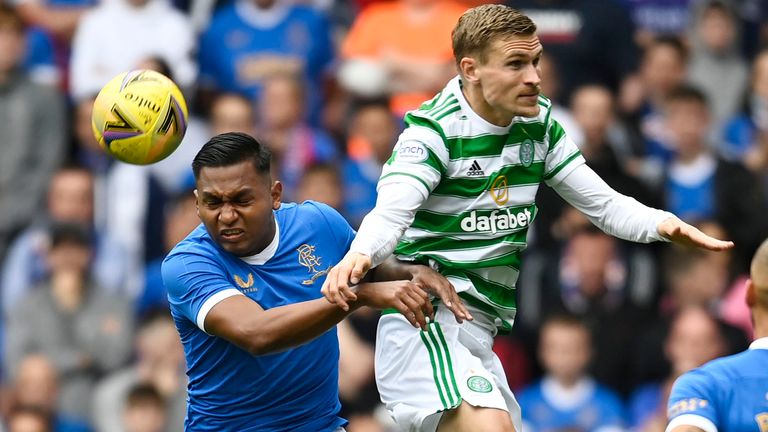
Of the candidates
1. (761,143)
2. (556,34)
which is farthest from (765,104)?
(556,34)

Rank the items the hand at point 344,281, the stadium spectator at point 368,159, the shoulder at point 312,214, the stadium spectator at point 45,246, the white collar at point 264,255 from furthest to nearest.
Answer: the stadium spectator at point 45,246 < the stadium spectator at point 368,159 < the shoulder at point 312,214 < the white collar at point 264,255 < the hand at point 344,281

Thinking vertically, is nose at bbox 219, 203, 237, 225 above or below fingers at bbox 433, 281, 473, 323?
above

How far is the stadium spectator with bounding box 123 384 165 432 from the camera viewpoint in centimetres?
1130

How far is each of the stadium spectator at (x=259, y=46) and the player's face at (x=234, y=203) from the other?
641cm

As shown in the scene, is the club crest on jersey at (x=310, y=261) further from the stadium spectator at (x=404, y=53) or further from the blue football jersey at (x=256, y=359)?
the stadium spectator at (x=404, y=53)

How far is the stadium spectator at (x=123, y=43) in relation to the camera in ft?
42.2

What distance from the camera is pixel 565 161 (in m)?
6.87

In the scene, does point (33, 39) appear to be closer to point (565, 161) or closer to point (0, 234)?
point (0, 234)

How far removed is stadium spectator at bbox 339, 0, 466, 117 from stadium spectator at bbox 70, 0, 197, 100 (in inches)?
55.2

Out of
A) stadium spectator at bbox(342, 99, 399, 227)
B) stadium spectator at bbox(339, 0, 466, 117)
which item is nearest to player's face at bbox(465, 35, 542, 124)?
stadium spectator at bbox(342, 99, 399, 227)

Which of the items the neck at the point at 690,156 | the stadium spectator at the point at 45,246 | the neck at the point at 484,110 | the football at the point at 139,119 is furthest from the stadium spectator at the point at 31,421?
the neck at the point at 484,110

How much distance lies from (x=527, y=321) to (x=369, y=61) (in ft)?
8.72

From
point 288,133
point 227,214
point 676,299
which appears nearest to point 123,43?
point 288,133

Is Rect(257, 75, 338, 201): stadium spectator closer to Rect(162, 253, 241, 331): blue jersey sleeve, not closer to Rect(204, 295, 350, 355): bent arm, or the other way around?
Rect(162, 253, 241, 331): blue jersey sleeve
